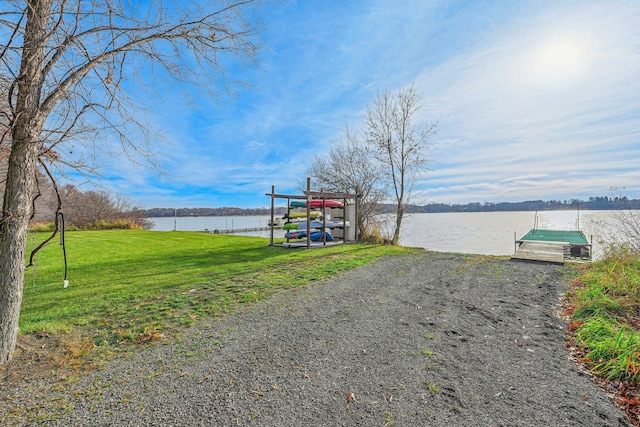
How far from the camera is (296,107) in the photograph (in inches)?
409

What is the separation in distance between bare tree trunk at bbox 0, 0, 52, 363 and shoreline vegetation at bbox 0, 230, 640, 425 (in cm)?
43

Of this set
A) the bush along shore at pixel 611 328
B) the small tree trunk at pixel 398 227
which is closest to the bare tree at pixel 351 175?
the small tree trunk at pixel 398 227

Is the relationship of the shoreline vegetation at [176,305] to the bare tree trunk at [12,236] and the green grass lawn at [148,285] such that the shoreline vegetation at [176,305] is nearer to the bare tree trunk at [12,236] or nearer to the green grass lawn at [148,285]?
the green grass lawn at [148,285]

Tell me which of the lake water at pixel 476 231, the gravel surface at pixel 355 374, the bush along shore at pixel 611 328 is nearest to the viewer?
the gravel surface at pixel 355 374

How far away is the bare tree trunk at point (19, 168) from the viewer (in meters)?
2.49

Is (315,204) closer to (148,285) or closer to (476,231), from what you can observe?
(148,285)

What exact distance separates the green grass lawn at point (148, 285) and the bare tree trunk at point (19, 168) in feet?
2.14

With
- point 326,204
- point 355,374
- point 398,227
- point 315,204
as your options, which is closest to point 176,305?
point 355,374

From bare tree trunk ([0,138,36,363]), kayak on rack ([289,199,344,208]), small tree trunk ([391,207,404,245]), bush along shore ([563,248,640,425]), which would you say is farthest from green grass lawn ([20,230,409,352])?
bush along shore ([563,248,640,425])

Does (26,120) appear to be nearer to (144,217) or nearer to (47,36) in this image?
(47,36)

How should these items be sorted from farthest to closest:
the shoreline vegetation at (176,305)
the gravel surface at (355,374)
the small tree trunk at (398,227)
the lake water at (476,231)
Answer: the small tree trunk at (398,227) → the lake water at (476,231) → the shoreline vegetation at (176,305) → the gravel surface at (355,374)

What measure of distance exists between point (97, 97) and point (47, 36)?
56 centimetres

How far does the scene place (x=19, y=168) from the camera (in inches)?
99.0

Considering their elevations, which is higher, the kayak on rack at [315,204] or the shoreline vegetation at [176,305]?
the kayak on rack at [315,204]
